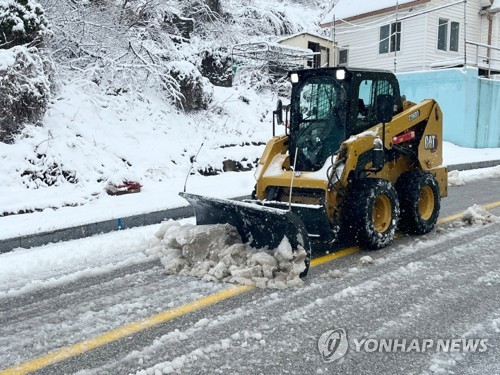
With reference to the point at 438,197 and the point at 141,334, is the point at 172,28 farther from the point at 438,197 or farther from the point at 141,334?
the point at 141,334

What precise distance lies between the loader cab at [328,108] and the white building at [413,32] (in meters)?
16.0

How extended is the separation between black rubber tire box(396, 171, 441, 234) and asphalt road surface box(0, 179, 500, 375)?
0.98 m

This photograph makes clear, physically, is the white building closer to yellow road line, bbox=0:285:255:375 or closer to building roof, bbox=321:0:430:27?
building roof, bbox=321:0:430:27

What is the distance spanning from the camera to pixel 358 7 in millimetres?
25281

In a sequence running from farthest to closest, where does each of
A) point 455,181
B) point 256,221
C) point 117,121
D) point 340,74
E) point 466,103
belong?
point 466,103 → point 117,121 → point 455,181 → point 340,74 → point 256,221

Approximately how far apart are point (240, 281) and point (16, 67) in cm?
680

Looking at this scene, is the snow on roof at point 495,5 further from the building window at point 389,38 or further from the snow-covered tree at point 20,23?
the snow-covered tree at point 20,23

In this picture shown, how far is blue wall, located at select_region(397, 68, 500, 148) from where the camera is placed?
56.9 ft

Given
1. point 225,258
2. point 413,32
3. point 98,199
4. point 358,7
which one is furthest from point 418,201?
point 358,7

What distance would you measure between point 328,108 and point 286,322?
3.16 meters

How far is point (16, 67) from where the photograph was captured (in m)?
9.17

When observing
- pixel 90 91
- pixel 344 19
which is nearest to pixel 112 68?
pixel 90 91

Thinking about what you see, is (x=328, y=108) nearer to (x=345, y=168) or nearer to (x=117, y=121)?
(x=345, y=168)

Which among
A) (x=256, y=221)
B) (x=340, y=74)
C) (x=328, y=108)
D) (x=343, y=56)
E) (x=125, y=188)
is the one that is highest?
(x=343, y=56)
